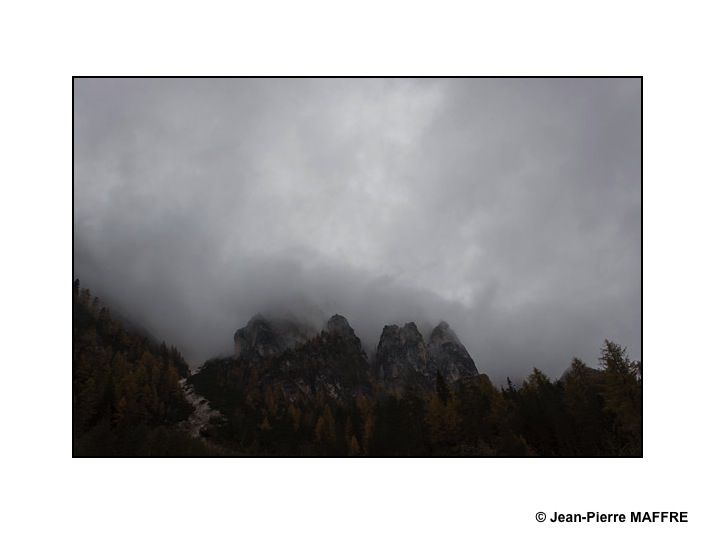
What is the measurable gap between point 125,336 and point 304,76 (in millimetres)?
132533

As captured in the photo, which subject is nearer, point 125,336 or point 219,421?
point 219,421

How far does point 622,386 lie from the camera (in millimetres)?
31094

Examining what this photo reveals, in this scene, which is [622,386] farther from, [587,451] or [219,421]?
[219,421]

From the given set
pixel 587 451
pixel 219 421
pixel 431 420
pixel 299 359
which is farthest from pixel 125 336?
pixel 587 451

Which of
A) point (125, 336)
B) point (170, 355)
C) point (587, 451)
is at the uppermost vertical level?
point (587, 451)

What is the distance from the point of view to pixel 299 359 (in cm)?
19788
